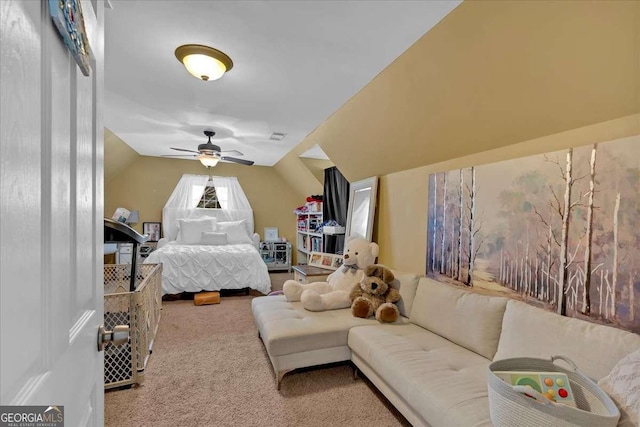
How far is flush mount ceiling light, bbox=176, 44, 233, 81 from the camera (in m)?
1.85

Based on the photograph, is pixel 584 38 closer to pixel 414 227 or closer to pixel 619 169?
pixel 619 169

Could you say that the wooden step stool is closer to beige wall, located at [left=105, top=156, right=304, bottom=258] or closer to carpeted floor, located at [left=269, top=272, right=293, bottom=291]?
carpeted floor, located at [left=269, top=272, right=293, bottom=291]

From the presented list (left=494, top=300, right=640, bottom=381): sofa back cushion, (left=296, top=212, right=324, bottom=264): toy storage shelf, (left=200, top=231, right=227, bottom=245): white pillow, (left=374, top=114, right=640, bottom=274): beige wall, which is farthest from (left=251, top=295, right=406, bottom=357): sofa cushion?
(left=200, top=231, right=227, bottom=245): white pillow

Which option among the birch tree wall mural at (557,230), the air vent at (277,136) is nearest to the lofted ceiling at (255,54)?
the air vent at (277,136)

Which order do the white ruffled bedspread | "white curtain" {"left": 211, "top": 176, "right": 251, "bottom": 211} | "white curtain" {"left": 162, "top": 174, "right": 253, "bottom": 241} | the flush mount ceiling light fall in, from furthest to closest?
1. "white curtain" {"left": 211, "top": 176, "right": 251, "bottom": 211}
2. "white curtain" {"left": 162, "top": 174, "right": 253, "bottom": 241}
3. the white ruffled bedspread
4. the flush mount ceiling light

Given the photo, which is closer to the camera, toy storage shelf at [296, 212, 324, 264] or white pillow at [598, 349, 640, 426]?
white pillow at [598, 349, 640, 426]

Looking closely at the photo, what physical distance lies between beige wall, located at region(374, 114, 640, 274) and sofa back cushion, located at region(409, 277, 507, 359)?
0.47m

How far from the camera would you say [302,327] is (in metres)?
2.12

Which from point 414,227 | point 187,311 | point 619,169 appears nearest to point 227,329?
point 187,311

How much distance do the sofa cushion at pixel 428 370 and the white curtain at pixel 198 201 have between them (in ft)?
14.6

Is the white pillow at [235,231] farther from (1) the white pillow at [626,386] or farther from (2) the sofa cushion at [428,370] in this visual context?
(1) the white pillow at [626,386]

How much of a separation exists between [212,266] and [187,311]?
754 mm

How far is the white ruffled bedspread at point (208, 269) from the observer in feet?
13.1

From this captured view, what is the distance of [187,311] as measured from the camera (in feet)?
11.9
